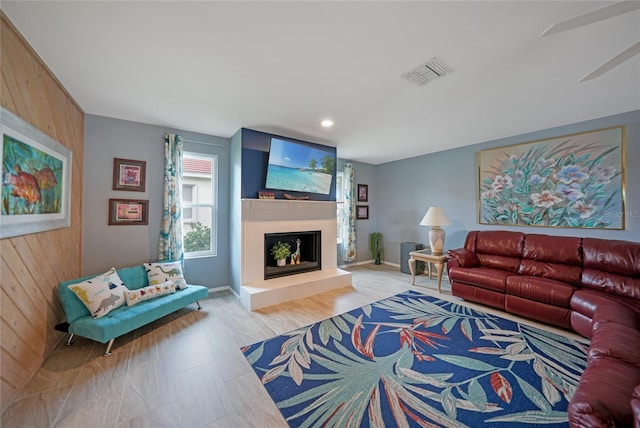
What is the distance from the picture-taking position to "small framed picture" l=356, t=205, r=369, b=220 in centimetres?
585

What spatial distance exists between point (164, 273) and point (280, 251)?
1.67m

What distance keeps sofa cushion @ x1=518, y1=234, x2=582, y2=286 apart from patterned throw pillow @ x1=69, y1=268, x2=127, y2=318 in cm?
500

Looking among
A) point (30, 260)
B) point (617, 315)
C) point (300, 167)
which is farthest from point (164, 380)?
point (617, 315)

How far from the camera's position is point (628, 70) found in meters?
2.09

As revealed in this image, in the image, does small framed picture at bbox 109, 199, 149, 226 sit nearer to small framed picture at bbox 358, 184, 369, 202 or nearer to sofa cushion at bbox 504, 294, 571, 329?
small framed picture at bbox 358, 184, 369, 202

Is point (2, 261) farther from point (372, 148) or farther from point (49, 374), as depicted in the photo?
point (372, 148)

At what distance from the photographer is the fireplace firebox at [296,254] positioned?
12.7 ft

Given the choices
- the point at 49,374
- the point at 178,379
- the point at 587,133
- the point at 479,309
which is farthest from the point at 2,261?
the point at 587,133

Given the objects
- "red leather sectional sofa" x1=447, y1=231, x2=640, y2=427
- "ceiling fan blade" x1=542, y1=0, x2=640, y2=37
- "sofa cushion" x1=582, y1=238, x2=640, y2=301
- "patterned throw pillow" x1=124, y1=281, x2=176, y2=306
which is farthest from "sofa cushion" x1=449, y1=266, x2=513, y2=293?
"patterned throw pillow" x1=124, y1=281, x2=176, y2=306

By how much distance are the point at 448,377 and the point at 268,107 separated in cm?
325

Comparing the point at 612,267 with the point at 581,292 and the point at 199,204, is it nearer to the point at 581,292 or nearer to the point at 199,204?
the point at 581,292

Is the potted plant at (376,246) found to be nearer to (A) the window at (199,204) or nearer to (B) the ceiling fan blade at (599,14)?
(A) the window at (199,204)

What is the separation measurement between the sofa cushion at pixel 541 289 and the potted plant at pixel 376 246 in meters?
3.11

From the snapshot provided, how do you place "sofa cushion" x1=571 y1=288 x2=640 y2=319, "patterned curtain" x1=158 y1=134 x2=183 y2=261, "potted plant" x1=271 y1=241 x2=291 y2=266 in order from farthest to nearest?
"potted plant" x1=271 y1=241 x2=291 y2=266
"patterned curtain" x1=158 y1=134 x2=183 y2=261
"sofa cushion" x1=571 y1=288 x2=640 y2=319
